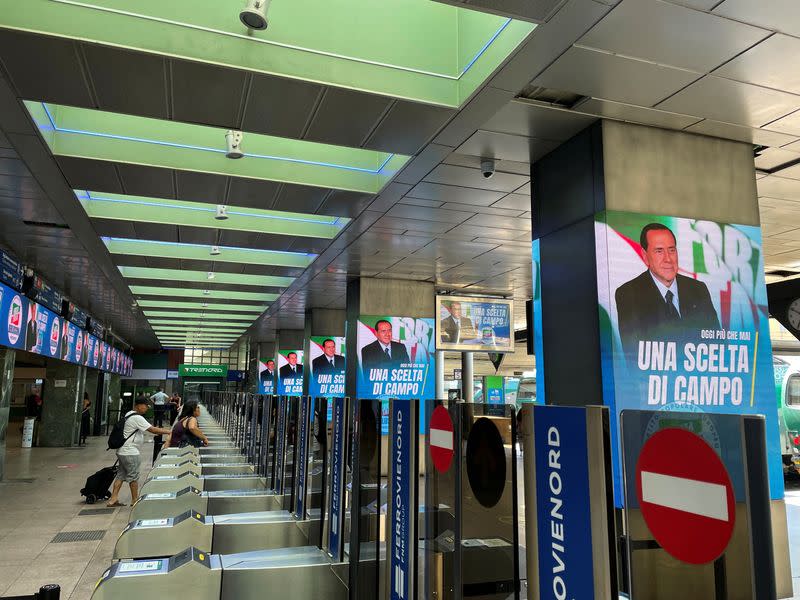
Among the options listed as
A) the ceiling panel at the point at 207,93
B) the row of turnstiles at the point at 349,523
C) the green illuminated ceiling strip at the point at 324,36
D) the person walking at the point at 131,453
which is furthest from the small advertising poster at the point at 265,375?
the green illuminated ceiling strip at the point at 324,36

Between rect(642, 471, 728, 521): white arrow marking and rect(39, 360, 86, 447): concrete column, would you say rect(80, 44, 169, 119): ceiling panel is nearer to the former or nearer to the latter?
rect(642, 471, 728, 521): white arrow marking

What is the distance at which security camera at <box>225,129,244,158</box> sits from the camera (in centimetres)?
524

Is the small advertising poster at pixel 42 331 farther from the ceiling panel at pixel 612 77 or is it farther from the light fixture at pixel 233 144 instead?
the ceiling panel at pixel 612 77

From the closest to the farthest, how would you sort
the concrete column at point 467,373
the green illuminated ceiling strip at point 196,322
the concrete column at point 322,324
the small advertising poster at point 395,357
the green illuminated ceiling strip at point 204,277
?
the small advertising poster at point 395,357 < the green illuminated ceiling strip at point 204,277 < the concrete column at point 467,373 < the concrete column at point 322,324 < the green illuminated ceiling strip at point 196,322

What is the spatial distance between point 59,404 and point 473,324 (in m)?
11.2

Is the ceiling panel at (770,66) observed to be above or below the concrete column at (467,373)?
above

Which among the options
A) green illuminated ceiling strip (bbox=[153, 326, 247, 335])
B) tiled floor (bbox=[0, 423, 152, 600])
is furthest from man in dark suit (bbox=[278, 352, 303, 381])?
tiled floor (bbox=[0, 423, 152, 600])

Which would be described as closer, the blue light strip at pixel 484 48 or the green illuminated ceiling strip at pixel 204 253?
the blue light strip at pixel 484 48

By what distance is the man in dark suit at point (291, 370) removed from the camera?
662 inches

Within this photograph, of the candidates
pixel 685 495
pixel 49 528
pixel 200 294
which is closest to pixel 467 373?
pixel 200 294

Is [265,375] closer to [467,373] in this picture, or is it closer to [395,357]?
[467,373]

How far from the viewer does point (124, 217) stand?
7.27 m

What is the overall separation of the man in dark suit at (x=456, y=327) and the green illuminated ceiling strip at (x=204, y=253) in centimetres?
303

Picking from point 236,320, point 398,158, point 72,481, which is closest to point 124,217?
point 398,158
